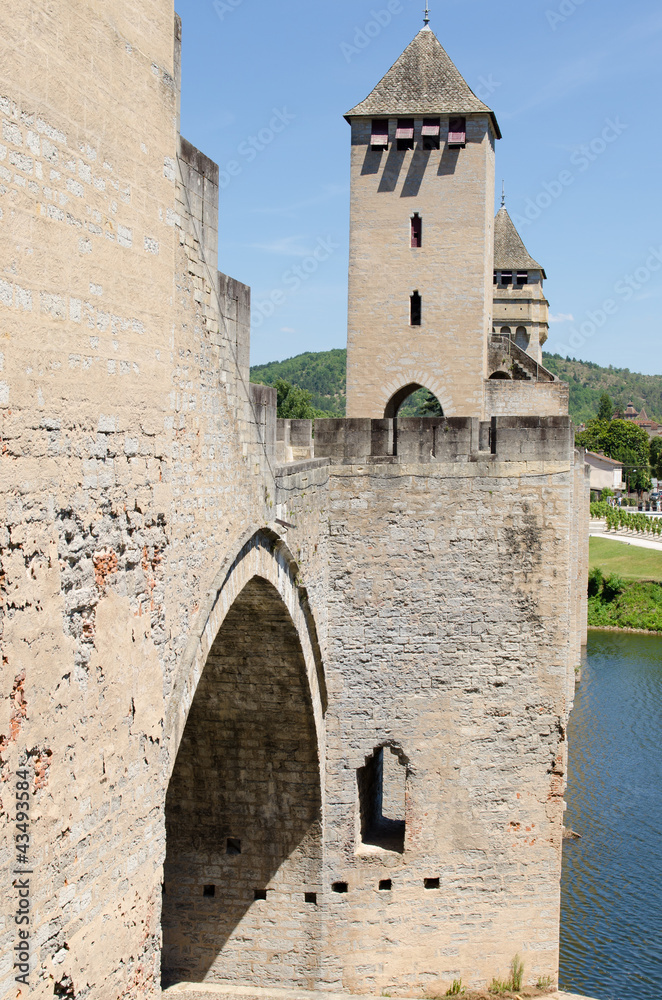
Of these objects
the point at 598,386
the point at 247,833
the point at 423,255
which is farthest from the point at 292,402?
the point at 598,386

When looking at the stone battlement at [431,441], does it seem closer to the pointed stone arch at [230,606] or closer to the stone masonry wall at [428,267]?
the pointed stone arch at [230,606]

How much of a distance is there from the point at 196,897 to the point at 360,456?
13.9 feet

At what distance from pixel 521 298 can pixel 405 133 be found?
14.3 meters

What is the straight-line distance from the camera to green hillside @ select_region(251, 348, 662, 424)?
11256cm

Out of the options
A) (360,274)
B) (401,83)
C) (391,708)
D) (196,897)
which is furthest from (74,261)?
(401,83)

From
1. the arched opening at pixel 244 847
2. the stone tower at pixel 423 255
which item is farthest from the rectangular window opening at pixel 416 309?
the arched opening at pixel 244 847

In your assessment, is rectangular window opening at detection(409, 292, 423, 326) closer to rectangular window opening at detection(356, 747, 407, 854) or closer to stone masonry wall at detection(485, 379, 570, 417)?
stone masonry wall at detection(485, 379, 570, 417)

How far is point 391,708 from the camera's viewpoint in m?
8.75

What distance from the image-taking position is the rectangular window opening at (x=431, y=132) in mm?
12172

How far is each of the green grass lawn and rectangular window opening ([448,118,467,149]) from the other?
2268 cm

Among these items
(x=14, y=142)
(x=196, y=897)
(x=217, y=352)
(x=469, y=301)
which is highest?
(x=469, y=301)

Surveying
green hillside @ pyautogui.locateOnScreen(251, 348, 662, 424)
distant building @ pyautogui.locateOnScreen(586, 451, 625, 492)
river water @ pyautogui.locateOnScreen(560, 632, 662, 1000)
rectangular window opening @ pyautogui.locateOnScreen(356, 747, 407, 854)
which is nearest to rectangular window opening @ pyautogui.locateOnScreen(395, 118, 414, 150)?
rectangular window opening @ pyautogui.locateOnScreen(356, 747, 407, 854)

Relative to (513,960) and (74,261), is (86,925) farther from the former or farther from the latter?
(513,960)

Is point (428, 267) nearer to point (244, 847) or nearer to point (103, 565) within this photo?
point (244, 847)
